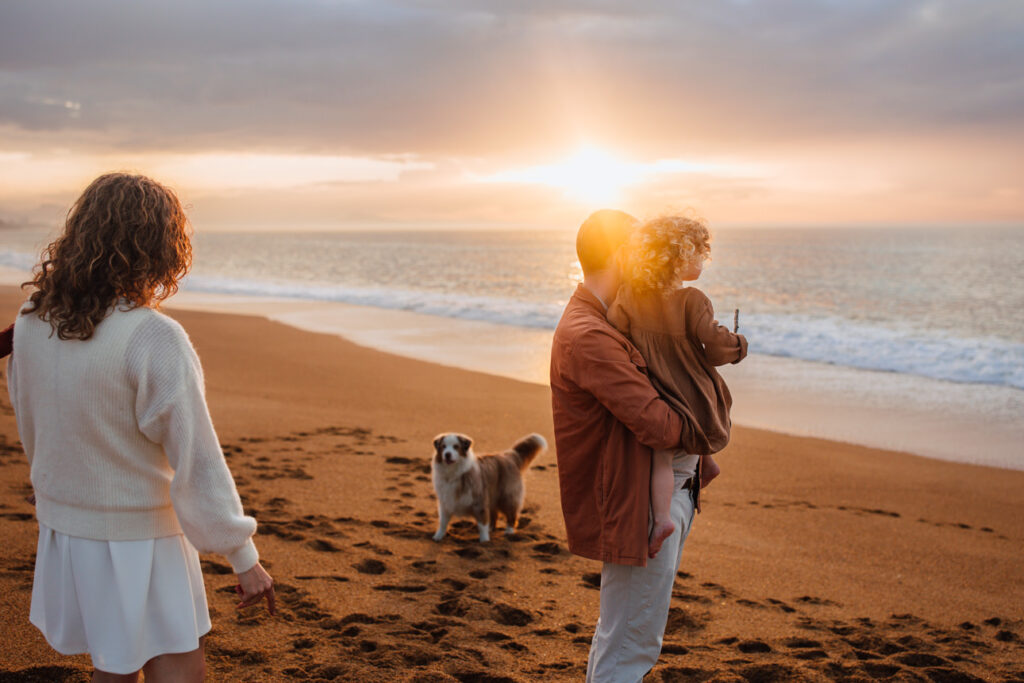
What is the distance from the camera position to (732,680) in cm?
342

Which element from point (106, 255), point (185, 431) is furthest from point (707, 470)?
point (106, 255)

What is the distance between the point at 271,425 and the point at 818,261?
56.7 m

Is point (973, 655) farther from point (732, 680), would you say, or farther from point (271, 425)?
point (271, 425)

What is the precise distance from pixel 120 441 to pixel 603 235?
1.51 meters

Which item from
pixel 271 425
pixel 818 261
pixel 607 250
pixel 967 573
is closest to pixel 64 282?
pixel 607 250

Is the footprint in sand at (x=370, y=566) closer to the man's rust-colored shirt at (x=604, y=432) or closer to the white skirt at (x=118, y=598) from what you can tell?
the man's rust-colored shirt at (x=604, y=432)

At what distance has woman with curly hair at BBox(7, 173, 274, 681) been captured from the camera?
1.83m

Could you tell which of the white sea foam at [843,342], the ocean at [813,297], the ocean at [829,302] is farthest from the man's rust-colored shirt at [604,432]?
the ocean at [813,297]

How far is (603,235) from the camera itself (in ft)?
8.33

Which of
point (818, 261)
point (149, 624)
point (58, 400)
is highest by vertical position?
point (818, 261)

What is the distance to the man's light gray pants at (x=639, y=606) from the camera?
2.54m

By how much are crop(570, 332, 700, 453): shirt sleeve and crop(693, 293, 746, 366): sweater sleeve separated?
0.79 feet

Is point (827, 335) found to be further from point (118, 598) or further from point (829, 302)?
point (118, 598)

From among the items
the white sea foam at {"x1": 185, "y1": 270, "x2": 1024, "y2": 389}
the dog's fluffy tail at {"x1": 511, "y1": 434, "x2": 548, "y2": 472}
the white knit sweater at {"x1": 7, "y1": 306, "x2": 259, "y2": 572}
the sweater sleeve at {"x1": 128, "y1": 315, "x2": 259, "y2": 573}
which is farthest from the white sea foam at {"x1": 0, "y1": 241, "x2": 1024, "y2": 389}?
the sweater sleeve at {"x1": 128, "y1": 315, "x2": 259, "y2": 573}
